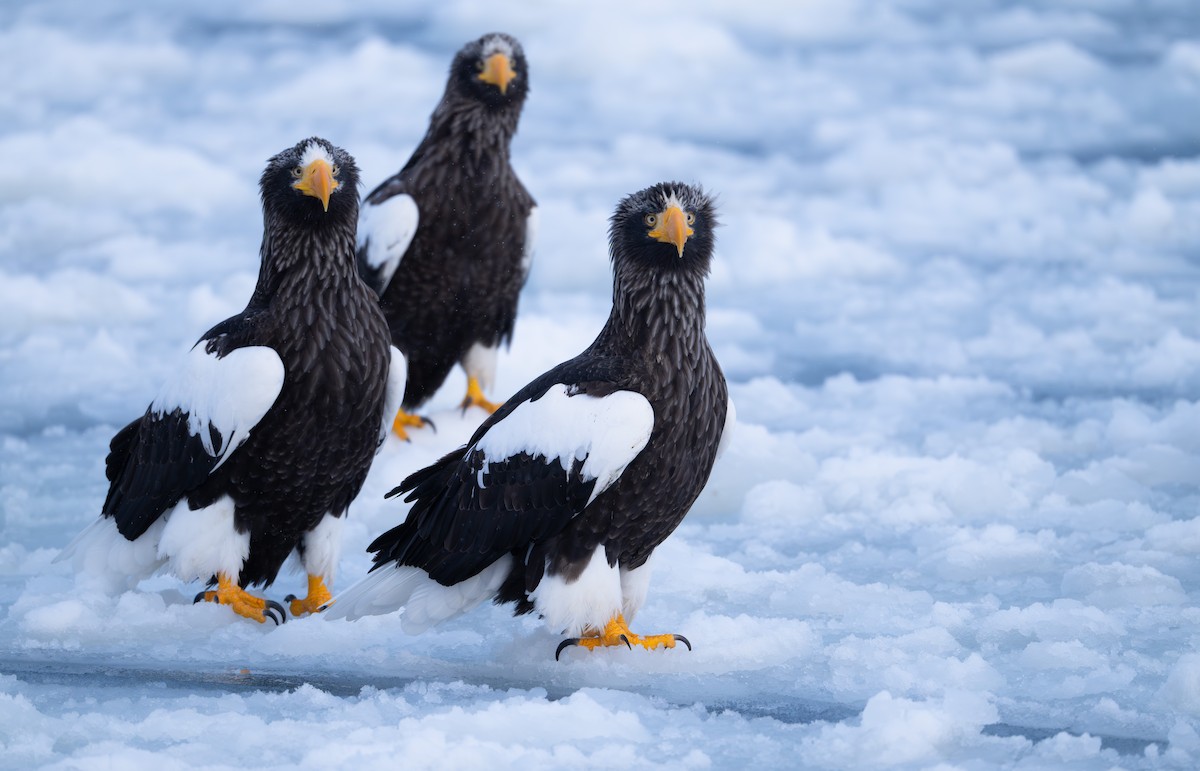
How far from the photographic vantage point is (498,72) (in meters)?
6.20

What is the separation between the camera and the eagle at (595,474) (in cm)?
395

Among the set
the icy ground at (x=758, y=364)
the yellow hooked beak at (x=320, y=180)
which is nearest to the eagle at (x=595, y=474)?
the icy ground at (x=758, y=364)

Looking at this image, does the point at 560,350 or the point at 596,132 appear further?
the point at 596,132

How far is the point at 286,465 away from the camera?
14.3 ft

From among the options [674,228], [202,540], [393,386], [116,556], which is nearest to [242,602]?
[202,540]

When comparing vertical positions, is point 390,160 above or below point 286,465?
above

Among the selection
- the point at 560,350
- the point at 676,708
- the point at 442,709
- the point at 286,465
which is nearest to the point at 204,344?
the point at 286,465

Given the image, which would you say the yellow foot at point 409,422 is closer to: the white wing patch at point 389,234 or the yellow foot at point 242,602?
the white wing patch at point 389,234

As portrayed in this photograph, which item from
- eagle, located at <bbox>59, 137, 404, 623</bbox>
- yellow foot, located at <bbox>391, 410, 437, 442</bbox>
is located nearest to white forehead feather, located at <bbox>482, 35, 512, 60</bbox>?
yellow foot, located at <bbox>391, 410, 437, 442</bbox>

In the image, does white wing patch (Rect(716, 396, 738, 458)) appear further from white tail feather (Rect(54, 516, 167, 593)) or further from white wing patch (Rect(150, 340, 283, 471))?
white tail feather (Rect(54, 516, 167, 593))

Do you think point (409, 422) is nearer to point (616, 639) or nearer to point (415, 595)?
point (415, 595)

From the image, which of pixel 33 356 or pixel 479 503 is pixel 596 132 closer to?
pixel 33 356

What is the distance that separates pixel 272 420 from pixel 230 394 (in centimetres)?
16

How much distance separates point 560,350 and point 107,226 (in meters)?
3.66
